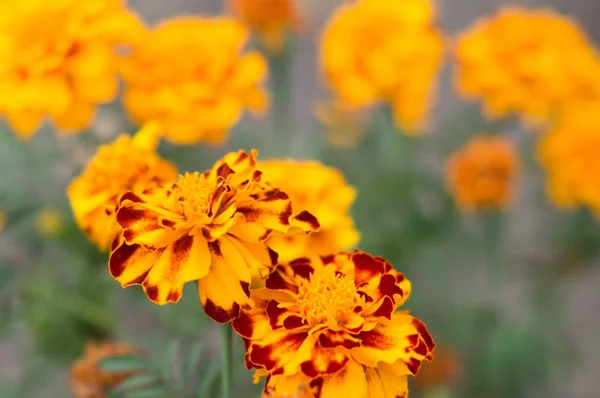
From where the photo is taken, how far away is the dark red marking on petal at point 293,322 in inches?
9.5

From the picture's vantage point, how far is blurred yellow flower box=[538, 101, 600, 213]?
0.62m

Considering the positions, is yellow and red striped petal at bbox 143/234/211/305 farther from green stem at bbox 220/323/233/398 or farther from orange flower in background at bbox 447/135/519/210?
orange flower in background at bbox 447/135/519/210

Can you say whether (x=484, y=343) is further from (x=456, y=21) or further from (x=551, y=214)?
(x=456, y=21)

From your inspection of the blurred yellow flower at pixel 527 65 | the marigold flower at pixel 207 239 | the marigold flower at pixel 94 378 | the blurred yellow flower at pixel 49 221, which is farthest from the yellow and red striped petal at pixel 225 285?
the blurred yellow flower at pixel 527 65

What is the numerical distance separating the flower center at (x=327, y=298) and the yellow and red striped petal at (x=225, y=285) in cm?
2

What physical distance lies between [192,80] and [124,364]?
22 centimetres

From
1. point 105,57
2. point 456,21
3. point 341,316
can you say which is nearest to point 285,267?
point 341,316

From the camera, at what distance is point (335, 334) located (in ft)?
0.78

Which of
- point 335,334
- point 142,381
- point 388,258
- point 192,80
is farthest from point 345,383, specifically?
point 388,258

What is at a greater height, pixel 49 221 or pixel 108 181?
pixel 108 181

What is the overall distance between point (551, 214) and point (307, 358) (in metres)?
0.64

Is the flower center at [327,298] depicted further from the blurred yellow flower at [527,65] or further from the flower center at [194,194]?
the blurred yellow flower at [527,65]

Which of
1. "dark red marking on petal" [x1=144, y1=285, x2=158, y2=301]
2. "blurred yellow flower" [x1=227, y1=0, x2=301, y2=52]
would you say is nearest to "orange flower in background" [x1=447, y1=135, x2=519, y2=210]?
"blurred yellow flower" [x1=227, y1=0, x2=301, y2=52]

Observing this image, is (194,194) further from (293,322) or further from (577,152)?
(577,152)
